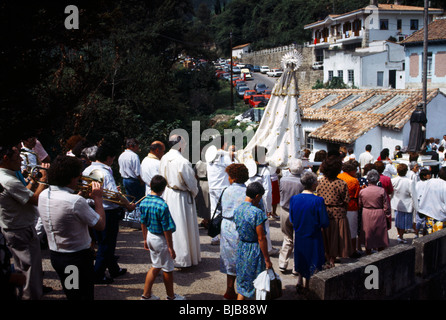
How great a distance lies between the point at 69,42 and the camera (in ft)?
14.7

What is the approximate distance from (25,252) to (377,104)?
21.9 m

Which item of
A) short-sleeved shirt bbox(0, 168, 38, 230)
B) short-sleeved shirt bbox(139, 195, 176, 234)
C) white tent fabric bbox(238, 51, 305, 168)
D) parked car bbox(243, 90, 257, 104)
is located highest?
parked car bbox(243, 90, 257, 104)

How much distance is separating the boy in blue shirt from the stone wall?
4944 centimetres

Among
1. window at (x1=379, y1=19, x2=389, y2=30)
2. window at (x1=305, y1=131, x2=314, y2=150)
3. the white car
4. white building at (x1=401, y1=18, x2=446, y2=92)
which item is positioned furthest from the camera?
the white car

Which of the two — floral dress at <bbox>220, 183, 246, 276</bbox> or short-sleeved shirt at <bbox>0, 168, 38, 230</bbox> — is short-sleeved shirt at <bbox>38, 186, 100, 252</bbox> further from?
floral dress at <bbox>220, 183, 246, 276</bbox>

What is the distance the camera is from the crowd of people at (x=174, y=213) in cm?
420

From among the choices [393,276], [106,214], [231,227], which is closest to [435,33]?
[393,276]

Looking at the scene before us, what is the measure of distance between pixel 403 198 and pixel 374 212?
153cm

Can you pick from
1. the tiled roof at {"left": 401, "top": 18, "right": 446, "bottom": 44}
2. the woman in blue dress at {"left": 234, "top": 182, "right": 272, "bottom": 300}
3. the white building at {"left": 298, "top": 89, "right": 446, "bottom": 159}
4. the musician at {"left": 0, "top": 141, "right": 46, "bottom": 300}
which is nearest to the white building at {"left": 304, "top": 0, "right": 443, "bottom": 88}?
the tiled roof at {"left": 401, "top": 18, "right": 446, "bottom": 44}

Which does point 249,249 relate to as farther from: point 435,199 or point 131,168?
point 435,199

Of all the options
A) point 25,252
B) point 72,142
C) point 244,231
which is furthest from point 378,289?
point 72,142

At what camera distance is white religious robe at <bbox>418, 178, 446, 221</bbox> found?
25.6 feet

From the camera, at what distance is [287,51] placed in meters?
64.0
